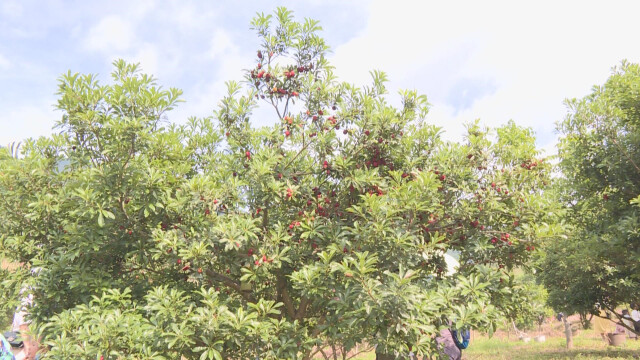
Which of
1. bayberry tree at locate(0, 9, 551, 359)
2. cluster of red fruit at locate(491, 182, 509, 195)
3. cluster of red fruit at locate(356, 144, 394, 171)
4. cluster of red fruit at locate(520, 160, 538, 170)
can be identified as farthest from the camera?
cluster of red fruit at locate(520, 160, 538, 170)

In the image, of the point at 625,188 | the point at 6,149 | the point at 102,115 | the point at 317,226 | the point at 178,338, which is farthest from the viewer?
the point at 625,188

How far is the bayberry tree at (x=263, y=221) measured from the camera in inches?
207

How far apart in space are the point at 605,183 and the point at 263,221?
9.19 m

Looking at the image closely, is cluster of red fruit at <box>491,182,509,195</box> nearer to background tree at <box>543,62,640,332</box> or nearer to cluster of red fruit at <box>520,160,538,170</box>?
cluster of red fruit at <box>520,160,538,170</box>

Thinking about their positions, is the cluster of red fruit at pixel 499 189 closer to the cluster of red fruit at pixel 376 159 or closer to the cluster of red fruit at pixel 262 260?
the cluster of red fruit at pixel 376 159

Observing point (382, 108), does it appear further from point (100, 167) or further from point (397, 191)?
point (100, 167)

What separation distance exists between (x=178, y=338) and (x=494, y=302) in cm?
469

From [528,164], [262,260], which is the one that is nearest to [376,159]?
[262,260]

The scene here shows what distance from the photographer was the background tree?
32.2ft

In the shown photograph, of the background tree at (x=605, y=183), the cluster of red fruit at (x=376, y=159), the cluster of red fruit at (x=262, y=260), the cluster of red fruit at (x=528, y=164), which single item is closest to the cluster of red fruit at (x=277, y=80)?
the cluster of red fruit at (x=376, y=159)

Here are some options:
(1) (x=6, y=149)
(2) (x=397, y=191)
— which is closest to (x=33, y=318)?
(1) (x=6, y=149)

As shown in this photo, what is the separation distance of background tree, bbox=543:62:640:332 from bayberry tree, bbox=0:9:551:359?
3.78 meters

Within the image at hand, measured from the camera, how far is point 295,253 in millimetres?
6148

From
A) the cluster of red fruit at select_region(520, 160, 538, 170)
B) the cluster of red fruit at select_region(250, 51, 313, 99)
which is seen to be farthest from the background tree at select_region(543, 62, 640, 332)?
the cluster of red fruit at select_region(250, 51, 313, 99)
